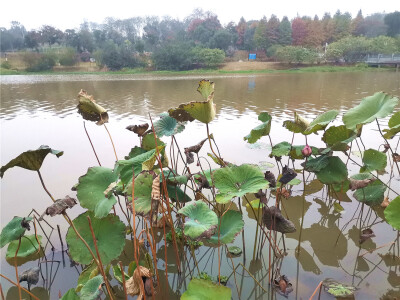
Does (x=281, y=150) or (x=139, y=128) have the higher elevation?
(x=139, y=128)

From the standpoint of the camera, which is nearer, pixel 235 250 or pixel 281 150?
pixel 235 250

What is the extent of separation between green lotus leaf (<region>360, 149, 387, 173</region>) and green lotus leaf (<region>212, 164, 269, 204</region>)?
101cm

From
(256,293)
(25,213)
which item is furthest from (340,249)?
(25,213)

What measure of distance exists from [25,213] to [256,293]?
200 cm

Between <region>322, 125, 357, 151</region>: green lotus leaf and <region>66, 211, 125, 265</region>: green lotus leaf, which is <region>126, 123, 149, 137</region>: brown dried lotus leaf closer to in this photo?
<region>66, 211, 125, 265</region>: green lotus leaf

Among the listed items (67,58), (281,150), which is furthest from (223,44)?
(281,150)

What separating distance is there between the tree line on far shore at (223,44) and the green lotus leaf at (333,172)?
3201cm

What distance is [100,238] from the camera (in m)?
1.53

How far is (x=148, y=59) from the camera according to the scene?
120 feet

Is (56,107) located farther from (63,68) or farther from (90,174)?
(63,68)

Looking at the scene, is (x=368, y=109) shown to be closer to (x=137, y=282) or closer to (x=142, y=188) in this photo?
(x=142, y=188)

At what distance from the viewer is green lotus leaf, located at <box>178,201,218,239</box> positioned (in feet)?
3.85

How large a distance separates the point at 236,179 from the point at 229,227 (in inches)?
9.6

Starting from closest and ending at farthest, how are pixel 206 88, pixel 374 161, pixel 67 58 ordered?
1. pixel 206 88
2. pixel 374 161
3. pixel 67 58
